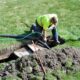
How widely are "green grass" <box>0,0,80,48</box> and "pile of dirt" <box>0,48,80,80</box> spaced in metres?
1.78

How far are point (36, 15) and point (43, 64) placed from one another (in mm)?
5013

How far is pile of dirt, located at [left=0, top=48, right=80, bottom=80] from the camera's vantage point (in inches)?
437

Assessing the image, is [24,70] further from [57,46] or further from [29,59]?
[57,46]

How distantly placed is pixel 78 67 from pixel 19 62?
210 centimetres

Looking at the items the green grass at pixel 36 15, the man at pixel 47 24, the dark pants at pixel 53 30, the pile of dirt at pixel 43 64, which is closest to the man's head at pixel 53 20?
the man at pixel 47 24

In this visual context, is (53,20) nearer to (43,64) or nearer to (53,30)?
(53,30)

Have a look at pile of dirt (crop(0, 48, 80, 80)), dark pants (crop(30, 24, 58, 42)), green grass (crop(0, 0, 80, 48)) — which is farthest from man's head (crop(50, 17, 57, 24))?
pile of dirt (crop(0, 48, 80, 80))

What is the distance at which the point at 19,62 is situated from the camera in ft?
37.1

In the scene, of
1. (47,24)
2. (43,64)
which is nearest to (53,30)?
(47,24)

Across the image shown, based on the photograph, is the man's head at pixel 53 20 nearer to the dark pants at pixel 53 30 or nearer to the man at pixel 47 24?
the man at pixel 47 24

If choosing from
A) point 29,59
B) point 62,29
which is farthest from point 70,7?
point 29,59

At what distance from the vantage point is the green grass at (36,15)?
567 inches

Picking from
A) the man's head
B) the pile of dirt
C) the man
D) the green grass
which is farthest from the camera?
the green grass

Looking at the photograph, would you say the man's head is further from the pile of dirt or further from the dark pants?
the pile of dirt
